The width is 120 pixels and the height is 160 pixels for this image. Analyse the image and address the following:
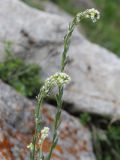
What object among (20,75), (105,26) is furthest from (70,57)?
(105,26)

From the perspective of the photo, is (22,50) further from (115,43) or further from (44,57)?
(115,43)

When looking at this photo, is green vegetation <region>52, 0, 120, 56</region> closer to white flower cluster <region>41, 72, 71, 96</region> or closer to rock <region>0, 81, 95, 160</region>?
rock <region>0, 81, 95, 160</region>

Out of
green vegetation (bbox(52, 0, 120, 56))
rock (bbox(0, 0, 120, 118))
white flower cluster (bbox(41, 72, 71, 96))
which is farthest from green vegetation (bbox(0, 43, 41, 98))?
green vegetation (bbox(52, 0, 120, 56))

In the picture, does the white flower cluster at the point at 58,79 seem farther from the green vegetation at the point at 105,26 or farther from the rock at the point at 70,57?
the green vegetation at the point at 105,26

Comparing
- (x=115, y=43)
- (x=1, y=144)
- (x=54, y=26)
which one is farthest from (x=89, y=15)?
(x=115, y=43)

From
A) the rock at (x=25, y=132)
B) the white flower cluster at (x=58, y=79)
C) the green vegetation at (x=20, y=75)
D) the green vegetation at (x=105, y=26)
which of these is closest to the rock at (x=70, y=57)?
the green vegetation at (x=20, y=75)

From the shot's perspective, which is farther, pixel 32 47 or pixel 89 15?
pixel 32 47
